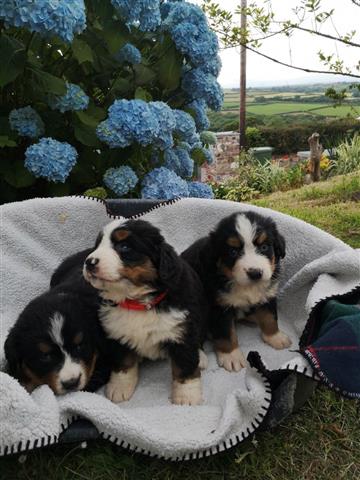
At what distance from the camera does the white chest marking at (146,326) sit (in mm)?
2449

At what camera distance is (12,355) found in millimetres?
2348

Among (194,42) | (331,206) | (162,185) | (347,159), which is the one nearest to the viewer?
(194,42)

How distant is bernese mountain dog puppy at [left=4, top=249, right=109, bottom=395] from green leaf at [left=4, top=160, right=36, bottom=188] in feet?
3.77

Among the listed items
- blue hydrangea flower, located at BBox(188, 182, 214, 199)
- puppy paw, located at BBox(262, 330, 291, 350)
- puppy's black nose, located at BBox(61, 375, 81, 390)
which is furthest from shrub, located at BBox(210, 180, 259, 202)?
puppy's black nose, located at BBox(61, 375, 81, 390)

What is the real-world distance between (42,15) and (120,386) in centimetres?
184

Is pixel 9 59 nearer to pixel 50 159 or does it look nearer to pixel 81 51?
pixel 81 51

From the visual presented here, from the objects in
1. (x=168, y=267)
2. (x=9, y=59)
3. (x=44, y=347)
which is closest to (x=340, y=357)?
(x=168, y=267)

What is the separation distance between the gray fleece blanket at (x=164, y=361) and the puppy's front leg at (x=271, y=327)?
4cm

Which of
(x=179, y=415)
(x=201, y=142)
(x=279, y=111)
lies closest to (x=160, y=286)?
(x=179, y=415)

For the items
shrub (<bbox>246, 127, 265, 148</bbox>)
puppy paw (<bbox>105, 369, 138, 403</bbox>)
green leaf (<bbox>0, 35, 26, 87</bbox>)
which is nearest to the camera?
puppy paw (<bbox>105, 369, 138, 403</bbox>)

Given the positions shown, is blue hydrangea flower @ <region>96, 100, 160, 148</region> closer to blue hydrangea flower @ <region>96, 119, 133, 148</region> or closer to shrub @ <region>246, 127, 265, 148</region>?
blue hydrangea flower @ <region>96, 119, 133, 148</region>

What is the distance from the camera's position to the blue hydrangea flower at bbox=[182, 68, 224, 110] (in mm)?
3863

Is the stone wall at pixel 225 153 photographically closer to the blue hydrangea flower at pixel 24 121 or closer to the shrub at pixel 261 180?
the shrub at pixel 261 180

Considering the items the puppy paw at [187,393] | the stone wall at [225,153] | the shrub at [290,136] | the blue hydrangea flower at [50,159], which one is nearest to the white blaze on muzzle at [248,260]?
the puppy paw at [187,393]
